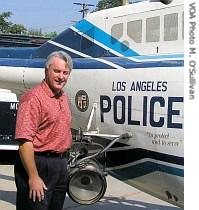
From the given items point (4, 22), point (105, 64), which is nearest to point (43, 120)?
point (105, 64)

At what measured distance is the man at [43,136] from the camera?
3.39 metres

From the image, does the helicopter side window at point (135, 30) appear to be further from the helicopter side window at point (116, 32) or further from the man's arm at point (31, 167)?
the man's arm at point (31, 167)

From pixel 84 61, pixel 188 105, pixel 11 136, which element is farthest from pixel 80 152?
pixel 11 136

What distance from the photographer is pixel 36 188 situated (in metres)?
3.42

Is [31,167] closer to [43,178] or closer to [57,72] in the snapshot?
[43,178]

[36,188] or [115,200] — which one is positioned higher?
[36,188]

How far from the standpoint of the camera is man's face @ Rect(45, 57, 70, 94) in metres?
3.48

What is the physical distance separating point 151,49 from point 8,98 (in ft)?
20.5

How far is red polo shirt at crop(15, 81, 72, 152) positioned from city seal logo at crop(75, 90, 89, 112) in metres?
1.32

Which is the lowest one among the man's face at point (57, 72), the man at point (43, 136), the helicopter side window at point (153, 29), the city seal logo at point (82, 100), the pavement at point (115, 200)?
the pavement at point (115, 200)

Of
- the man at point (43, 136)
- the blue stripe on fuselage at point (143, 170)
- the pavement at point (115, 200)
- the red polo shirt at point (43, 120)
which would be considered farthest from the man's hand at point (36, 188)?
the pavement at point (115, 200)

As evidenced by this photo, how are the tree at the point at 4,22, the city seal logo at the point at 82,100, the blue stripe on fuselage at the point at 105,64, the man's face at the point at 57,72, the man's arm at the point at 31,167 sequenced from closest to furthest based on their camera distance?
the man's arm at the point at 31,167
the man's face at the point at 57,72
the blue stripe on fuselage at the point at 105,64
the city seal logo at the point at 82,100
the tree at the point at 4,22

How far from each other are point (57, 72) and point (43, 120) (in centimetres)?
35

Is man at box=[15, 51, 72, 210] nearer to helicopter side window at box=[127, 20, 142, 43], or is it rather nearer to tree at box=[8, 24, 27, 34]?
helicopter side window at box=[127, 20, 142, 43]
